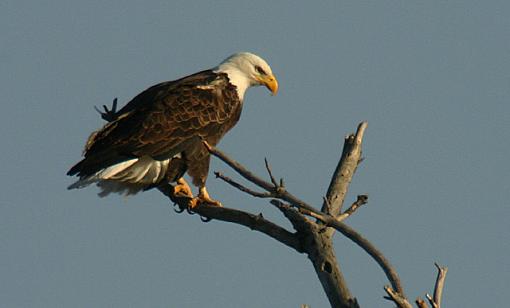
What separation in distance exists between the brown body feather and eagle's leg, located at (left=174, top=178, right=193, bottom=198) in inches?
9.9

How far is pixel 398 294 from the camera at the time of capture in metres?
5.04

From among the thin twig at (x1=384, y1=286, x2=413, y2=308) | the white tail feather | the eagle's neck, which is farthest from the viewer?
the eagle's neck

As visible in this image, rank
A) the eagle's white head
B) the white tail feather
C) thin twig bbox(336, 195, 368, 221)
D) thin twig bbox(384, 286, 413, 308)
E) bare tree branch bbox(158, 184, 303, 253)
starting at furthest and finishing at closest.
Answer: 1. the eagle's white head
2. the white tail feather
3. bare tree branch bbox(158, 184, 303, 253)
4. thin twig bbox(336, 195, 368, 221)
5. thin twig bbox(384, 286, 413, 308)

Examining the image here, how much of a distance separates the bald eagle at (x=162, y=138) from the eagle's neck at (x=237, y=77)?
3.9 inches

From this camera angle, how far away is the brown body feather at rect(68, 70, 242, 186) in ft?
25.4

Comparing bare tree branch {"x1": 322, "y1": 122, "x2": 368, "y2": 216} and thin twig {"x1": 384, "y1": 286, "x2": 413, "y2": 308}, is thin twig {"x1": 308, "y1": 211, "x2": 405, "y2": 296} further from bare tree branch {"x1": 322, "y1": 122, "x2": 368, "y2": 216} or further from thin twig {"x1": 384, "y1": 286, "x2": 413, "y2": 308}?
bare tree branch {"x1": 322, "y1": 122, "x2": 368, "y2": 216}

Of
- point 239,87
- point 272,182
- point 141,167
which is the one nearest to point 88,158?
point 141,167

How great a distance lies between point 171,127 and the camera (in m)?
7.99

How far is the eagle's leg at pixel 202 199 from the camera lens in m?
7.92

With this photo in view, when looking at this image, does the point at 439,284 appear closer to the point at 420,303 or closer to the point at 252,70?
the point at 420,303

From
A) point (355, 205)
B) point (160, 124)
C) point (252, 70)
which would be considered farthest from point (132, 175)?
point (355, 205)

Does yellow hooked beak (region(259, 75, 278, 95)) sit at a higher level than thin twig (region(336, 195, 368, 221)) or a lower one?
higher

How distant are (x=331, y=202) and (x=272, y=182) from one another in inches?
67.1

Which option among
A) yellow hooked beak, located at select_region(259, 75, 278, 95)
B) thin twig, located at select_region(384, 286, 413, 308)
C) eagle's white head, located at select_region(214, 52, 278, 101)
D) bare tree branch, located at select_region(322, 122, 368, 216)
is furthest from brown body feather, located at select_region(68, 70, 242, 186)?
thin twig, located at select_region(384, 286, 413, 308)
